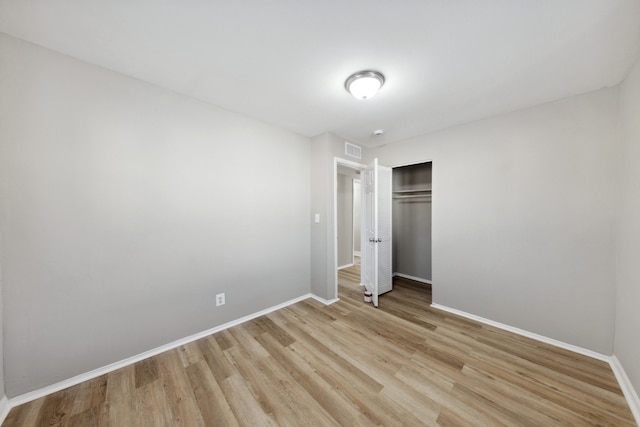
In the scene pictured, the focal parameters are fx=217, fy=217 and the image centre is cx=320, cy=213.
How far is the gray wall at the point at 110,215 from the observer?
1473mm

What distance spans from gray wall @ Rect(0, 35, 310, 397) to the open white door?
5.29 ft

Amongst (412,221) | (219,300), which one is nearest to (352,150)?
(412,221)

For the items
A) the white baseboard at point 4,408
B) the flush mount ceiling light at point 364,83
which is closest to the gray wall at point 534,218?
the flush mount ceiling light at point 364,83

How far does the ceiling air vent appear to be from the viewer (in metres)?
3.33

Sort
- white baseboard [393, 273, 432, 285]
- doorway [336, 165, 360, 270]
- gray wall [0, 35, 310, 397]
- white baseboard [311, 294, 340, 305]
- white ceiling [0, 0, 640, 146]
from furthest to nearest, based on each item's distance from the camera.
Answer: doorway [336, 165, 360, 270] < white baseboard [393, 273, 432, 285] < white baseboard [311, 294, 340, 305] < gray wall [0, 35, 310, 397] < white ceiling [0, 0, 640, 146]

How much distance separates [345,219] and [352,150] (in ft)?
6.70

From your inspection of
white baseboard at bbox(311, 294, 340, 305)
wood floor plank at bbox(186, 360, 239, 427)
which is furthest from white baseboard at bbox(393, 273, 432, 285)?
wood floor plank at bbox(186, 360, 239, 427)

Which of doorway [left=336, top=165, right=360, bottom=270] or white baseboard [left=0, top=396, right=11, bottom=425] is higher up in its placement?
doorway [left=336, top=165, right=360, bottom=270]

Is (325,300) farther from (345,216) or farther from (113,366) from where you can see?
(345,216)

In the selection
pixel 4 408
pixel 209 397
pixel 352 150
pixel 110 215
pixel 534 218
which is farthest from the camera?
pixel 352 150

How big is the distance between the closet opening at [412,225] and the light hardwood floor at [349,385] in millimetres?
1766

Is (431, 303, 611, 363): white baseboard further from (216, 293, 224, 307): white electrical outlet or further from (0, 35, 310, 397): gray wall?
(216, 293, 224, 307): white electrical outlet

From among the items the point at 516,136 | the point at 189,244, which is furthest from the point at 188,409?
the point at 516,136

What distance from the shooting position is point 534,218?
2.26 meters
